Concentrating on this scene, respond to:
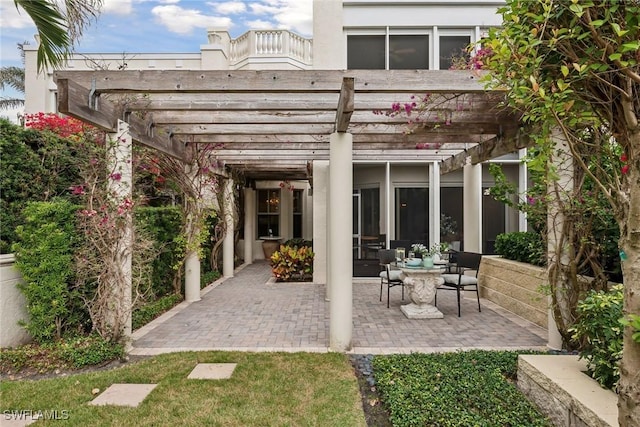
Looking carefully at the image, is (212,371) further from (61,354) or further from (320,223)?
(320,223)

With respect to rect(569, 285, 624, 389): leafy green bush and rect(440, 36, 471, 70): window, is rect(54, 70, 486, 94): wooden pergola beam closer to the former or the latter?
rect(569, 285, 624, 389): leafy green bush

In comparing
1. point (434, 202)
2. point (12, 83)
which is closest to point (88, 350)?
point (434, 202)

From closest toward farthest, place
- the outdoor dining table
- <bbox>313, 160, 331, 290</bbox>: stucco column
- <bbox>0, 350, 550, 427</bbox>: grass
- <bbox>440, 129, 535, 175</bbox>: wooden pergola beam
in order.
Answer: <bbox>0, 350, 550, 427</bbox>: grass < <bbox>440, 129, 535, 175</bbox>: wooden pergola beam < the outdoor dining table < <bbox>313, 160, 331, 290</bbox>: stucco column

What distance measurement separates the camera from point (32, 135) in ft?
17.5

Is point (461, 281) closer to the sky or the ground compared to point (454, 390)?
closer to the sky

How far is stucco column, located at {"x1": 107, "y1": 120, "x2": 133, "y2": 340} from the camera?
4398 millimetres

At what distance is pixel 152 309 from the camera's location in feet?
19.5

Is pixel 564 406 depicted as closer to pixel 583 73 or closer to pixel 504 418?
pixel 504 418

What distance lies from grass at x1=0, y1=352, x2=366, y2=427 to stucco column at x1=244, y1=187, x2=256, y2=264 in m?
8.51

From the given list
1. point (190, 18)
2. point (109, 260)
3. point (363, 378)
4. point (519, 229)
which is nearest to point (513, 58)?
point (363, 378)

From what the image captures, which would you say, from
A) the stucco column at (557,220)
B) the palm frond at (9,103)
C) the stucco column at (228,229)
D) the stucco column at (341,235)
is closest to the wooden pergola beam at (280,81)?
the stucco column at (341,235)

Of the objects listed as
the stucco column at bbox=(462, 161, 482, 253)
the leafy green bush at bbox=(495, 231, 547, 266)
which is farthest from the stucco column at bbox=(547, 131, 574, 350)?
the stucco column at bbox=(462, 161, 482, 253)

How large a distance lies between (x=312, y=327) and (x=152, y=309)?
2.78m

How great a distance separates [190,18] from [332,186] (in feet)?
16.6
